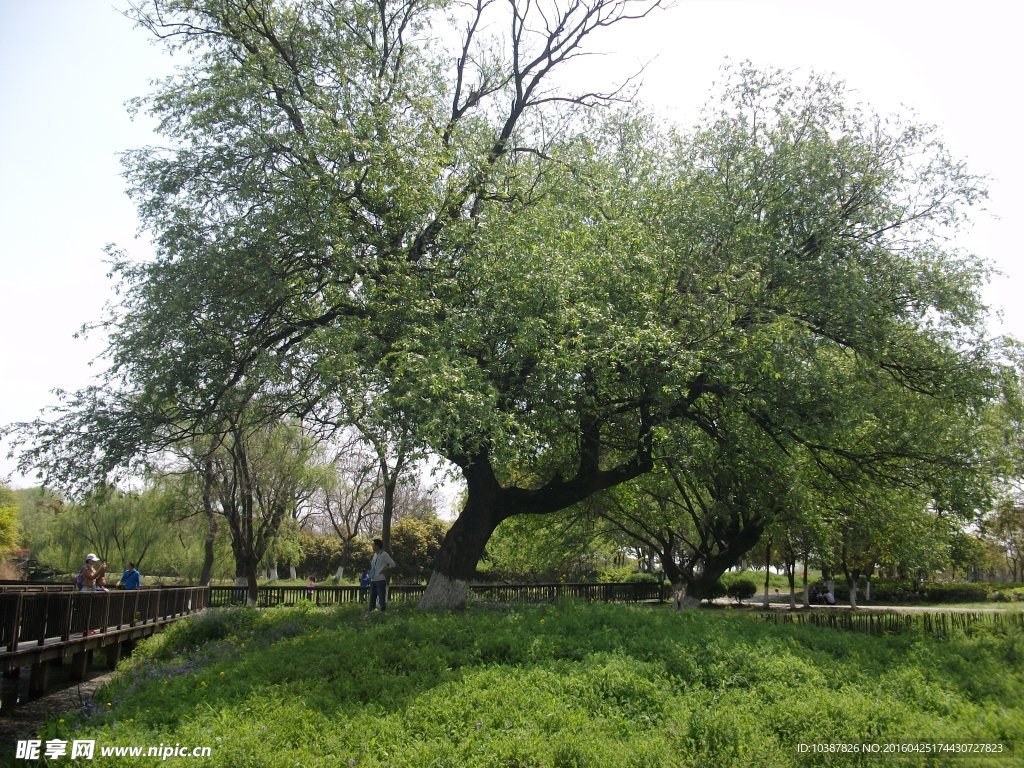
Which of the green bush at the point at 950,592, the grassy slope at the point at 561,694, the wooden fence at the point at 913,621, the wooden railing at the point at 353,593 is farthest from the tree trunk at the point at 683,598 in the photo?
the green bush at the point at 950,592

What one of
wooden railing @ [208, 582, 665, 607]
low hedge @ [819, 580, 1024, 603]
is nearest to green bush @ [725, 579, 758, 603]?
low hedge @ [819, 580, 1024, 603]

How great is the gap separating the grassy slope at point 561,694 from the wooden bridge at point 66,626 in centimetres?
189

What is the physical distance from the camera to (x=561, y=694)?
10430mm

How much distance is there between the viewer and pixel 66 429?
15359 mm

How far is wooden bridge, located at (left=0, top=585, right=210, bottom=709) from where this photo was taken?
12.2m

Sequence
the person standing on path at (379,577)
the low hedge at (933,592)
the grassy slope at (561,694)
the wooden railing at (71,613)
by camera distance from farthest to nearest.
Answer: the low hedge at (933,592) < the person standing on path at (379,577) < the wooden railing at (71,613) < the grassy slope at (561,694)

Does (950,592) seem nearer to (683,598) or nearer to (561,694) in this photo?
(683,598)

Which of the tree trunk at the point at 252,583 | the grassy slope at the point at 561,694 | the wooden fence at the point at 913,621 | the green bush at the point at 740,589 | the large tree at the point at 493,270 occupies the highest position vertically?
the large tree at the point at 493,270

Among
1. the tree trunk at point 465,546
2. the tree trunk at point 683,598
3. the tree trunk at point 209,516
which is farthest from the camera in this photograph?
the tree trunk at point 209,516

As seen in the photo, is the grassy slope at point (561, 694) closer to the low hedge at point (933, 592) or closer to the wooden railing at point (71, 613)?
the wooden railing at point (71, 613)

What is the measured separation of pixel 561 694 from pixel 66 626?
10.3 m

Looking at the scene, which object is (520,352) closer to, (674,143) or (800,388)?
(800,388)

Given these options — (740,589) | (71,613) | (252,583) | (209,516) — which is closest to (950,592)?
(740,589)

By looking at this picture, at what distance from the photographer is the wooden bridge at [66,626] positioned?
12.2 metres
